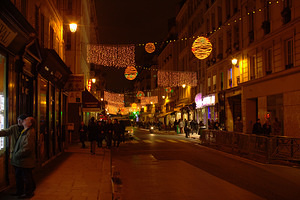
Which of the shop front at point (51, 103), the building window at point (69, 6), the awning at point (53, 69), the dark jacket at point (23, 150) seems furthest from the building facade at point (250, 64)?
the dark jacket at point (23, 150)

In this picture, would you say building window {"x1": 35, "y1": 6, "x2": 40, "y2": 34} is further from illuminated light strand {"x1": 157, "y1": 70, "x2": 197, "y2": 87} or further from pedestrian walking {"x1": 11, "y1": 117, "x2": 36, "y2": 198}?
illuminated light strand {"x1": 157, "y1": 70, "x2": 197, "y2": 87}

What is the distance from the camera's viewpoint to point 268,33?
2350cm

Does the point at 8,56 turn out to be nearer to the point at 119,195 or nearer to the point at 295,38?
the point at 119,195

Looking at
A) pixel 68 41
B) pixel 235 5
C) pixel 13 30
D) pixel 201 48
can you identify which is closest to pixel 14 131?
pixel 13 30

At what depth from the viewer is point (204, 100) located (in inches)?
1533

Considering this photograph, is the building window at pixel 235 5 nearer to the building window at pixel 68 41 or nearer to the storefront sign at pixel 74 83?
the building window at pixel 68 41

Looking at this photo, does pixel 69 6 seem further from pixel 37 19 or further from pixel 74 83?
pixel 37 19

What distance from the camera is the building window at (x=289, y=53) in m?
20.8

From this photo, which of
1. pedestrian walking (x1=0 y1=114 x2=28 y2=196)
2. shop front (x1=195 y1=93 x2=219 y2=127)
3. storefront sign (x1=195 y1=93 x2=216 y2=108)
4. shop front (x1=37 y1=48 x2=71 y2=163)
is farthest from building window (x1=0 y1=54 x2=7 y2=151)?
storefront sign (x1=195 y1=93 x2=216 y2=108)

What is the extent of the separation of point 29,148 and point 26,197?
1117 millimetres

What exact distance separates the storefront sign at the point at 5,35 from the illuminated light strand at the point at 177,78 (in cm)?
3653

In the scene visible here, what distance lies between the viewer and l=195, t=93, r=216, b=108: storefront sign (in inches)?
1428

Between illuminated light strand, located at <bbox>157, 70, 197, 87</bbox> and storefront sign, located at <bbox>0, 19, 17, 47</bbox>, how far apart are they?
36535mm

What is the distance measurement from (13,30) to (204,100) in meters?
32.0
